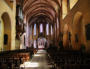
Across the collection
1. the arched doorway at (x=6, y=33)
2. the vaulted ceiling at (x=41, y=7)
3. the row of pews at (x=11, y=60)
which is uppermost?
the vaulted ceiling at (x=41, y=7)

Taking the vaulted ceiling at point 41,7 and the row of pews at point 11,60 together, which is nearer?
the row of pews at point 11,60

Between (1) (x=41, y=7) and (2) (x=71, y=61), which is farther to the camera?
(1) (x=41, y=7)

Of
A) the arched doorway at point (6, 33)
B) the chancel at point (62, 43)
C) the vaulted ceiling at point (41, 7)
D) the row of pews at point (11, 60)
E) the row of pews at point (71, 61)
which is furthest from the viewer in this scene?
the vaulted ceiling at point (41, 7)

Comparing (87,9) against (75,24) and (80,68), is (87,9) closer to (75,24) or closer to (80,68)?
(75,24)

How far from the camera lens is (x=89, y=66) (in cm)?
365

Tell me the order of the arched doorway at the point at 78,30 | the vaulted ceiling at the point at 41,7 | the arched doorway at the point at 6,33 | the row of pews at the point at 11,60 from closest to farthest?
the row of pews at the point at 11,60
the arched doorway at the point at 78,30
the arched doorway at the point at 6,33
the vaulted ceiling at the point at 41,7

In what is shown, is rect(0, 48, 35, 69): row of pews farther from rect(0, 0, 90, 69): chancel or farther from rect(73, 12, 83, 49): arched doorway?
rect(73, 12, 83, 49): arched doorway

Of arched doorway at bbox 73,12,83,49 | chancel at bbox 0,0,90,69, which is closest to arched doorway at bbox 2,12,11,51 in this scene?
chancel at bbox 0,0,90,69

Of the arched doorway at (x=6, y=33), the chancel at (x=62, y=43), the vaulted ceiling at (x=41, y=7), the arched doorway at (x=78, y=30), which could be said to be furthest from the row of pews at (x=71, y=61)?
the vaulted ceiling at (x=41, y=7)

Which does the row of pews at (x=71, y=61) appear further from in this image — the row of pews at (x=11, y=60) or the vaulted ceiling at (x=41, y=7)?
the vaulted ceiling at (x=41, y=7)

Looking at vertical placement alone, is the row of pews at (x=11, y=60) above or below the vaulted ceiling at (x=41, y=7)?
below

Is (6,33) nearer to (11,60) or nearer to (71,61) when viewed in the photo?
(11,60)

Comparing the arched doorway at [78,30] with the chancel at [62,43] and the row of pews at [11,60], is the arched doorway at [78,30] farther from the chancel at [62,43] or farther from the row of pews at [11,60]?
the row of pews at [11,60]

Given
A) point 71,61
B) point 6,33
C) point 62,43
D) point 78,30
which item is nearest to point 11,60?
point 71,61
